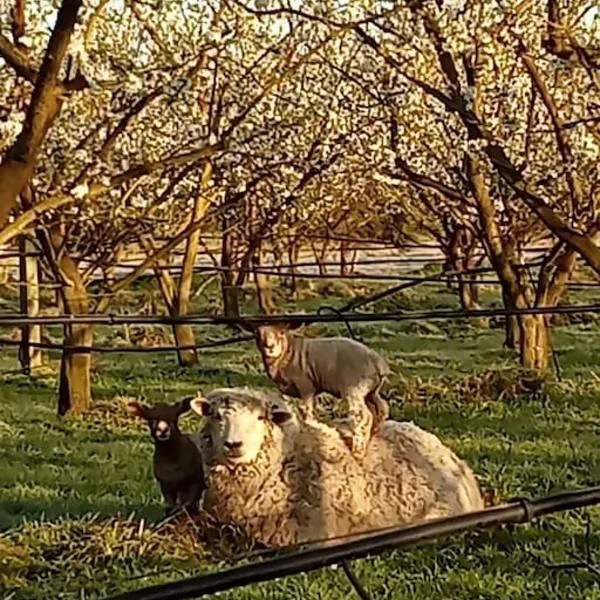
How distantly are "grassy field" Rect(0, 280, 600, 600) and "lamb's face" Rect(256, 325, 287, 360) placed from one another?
88cm

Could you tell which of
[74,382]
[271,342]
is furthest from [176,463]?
[74,382]

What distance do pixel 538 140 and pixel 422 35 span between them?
11.0 ft

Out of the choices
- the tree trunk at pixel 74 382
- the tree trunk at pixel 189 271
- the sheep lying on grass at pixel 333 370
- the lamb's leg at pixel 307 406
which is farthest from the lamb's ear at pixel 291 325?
the tree trunk at pixel 189 271

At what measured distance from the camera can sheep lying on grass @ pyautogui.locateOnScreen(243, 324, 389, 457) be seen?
5.51 meters

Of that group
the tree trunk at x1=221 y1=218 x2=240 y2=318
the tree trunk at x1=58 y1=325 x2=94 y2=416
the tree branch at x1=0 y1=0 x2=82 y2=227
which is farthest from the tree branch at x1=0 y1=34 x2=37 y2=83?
the tree trunk at x1=221 y1=218 x2=240 y2=318

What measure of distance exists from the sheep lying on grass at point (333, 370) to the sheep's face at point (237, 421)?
0.62ft

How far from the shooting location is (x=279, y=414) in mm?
5406

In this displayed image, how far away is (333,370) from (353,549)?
4.11m

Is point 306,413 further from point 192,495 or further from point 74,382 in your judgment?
point 74,382

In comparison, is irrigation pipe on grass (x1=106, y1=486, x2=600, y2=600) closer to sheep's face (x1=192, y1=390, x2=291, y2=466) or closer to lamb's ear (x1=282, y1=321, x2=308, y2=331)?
lamb's ear (x1=282, y1=321, x2=308, y2=331)

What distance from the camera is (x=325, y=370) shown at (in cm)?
553

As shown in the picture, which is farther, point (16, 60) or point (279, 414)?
point (279, 414)

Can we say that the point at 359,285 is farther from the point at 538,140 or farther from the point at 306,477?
the point at 306,477

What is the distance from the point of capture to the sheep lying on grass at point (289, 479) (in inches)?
209
